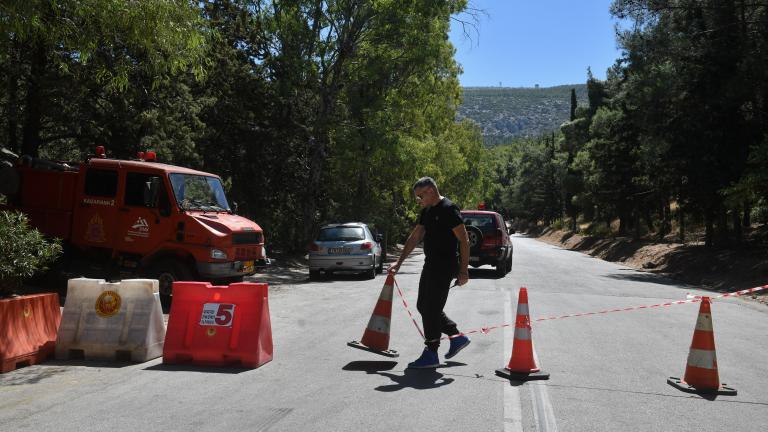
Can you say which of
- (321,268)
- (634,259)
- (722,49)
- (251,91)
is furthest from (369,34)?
(634,259)

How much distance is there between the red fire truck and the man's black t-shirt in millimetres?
5670

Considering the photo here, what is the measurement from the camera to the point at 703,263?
2548cm

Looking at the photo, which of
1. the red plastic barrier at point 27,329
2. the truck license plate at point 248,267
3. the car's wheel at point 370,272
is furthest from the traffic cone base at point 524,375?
the car's wheel at point 370,272

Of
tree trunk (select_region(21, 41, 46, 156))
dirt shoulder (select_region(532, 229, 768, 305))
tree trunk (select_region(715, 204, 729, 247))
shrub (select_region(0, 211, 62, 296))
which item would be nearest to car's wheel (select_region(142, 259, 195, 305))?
shrub (select_region(0, 211, 62, 296))

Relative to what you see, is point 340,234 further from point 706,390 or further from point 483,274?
point 706,390

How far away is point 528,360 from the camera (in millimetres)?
6723

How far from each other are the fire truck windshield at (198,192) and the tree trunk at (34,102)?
5.40 m

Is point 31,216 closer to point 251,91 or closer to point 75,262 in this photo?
point 75,262

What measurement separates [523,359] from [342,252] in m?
12.3

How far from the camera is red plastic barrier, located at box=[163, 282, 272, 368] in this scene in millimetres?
6977

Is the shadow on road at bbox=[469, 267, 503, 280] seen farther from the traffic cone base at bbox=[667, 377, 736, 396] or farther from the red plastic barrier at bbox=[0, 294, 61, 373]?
the red plastic barrier at bbox=[0, 294, 61, 373]

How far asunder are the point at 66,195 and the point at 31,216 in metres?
0.79

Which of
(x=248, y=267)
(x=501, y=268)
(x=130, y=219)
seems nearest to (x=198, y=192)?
(x=130, y=219)

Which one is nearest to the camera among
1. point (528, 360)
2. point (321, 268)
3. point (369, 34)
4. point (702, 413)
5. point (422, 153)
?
point (702, 413)
